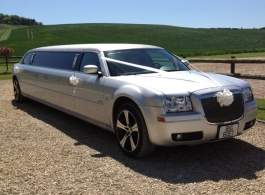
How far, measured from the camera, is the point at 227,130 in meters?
4.26

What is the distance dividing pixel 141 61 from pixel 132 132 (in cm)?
146

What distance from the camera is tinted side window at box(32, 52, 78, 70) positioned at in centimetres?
625

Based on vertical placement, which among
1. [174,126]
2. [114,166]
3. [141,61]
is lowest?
[114,166]

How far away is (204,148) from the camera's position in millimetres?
4922

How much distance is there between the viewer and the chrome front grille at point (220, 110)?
4.12m

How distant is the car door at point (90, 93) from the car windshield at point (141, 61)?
26cm

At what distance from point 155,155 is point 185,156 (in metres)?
0.42

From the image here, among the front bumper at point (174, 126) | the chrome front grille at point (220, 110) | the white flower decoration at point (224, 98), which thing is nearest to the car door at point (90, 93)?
the front bumper at point (174, 126)

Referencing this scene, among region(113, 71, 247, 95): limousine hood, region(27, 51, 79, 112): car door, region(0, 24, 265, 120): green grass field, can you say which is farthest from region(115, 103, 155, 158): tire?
region(0, 24, 265, 120): green grass field

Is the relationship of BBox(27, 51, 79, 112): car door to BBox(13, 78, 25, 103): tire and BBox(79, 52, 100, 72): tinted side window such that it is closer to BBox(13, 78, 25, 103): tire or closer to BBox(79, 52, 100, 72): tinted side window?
BBox(79, 52, 100, 72): tinted side window

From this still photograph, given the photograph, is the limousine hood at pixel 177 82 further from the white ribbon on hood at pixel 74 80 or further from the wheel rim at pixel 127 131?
the white ribbon on hood at pixel 74 80

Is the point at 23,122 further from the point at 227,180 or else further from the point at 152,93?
the point at 227,180

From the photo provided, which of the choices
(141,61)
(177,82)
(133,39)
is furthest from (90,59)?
(133,39)

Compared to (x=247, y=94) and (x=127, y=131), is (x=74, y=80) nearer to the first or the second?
(x=127, y=131)
